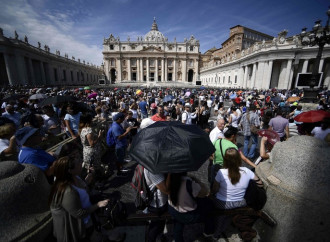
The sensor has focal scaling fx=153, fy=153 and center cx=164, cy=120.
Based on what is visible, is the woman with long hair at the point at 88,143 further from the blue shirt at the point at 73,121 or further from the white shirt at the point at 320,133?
the white shirt at the point at 320,133

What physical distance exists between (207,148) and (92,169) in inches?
104

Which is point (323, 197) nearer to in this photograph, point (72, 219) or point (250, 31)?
point (72, 219)

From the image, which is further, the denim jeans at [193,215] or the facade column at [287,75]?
the facade column at [287,75]

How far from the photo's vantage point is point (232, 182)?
202 centimetres

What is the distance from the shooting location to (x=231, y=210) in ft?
6.79

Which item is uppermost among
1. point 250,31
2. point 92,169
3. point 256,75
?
point 250,31

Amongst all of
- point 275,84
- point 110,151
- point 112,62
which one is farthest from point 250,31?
point 110,151

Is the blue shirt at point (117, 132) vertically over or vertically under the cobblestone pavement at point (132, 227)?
over

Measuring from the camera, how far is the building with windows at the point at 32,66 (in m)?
27.8

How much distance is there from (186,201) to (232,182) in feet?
2.25

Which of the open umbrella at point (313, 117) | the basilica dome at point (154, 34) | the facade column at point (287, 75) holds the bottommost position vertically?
the open umbrella at point (313, 117)

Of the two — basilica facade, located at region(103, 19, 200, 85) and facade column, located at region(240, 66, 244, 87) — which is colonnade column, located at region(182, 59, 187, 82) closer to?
basilica facade, located at region(103, 19, 200, 85)

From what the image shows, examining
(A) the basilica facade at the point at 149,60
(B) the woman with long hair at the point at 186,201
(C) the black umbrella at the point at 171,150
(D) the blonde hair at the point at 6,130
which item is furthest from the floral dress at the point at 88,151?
(A) the basilica facade at the point at 149,60

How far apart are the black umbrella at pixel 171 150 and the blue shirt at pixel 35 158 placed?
4.74 ft
